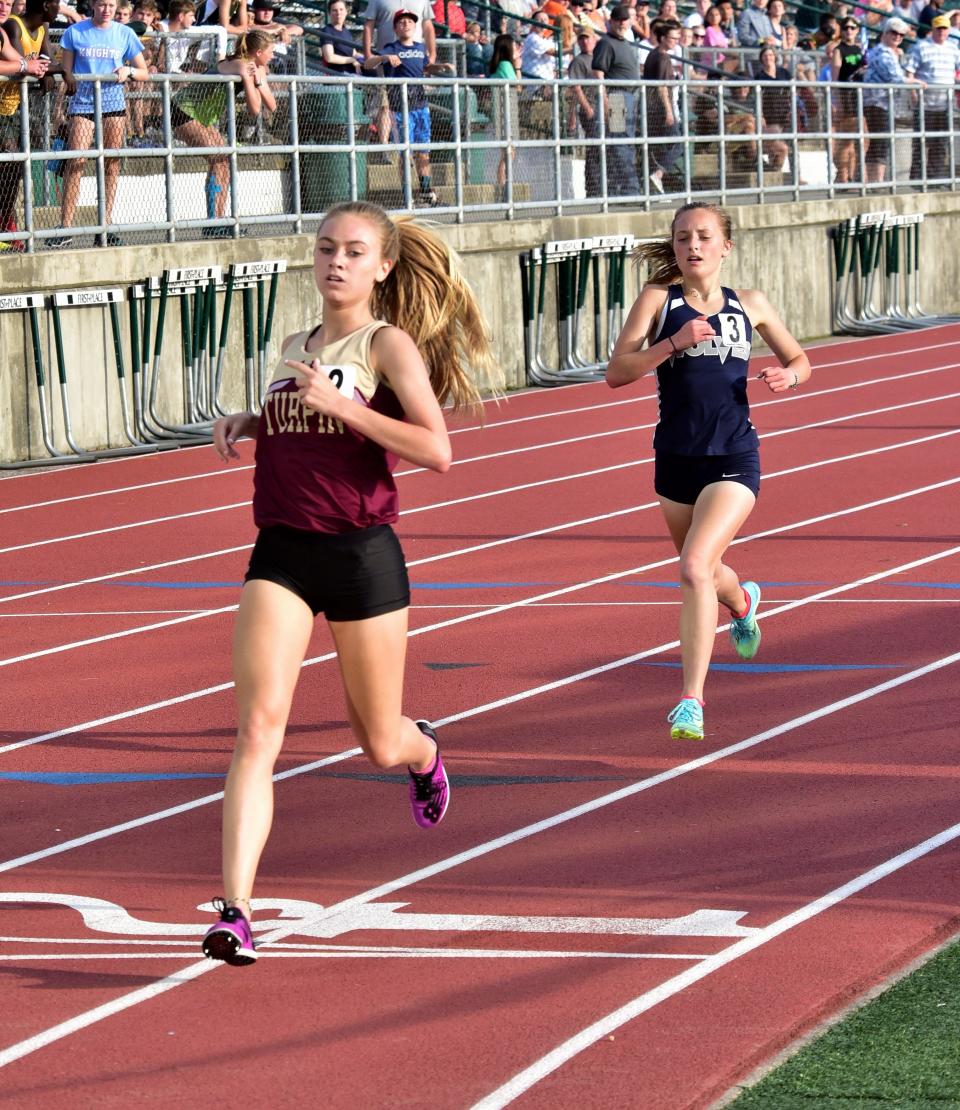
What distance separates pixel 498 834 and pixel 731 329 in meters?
2.39

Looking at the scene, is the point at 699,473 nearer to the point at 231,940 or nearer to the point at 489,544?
the point at 231,940

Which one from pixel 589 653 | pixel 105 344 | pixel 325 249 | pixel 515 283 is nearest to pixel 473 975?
pixel 325 249

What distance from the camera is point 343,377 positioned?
550 centimetres

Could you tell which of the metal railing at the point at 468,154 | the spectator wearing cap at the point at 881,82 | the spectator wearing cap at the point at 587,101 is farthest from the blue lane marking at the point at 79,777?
the spectator wearing cap at the point at 881,82

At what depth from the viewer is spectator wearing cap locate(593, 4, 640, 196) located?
2461cm

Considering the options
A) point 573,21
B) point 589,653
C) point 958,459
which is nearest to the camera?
point 589,653

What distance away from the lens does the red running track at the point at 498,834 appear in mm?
4660

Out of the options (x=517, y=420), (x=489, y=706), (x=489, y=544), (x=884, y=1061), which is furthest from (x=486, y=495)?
(x=884, y=1061)

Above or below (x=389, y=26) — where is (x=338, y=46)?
below

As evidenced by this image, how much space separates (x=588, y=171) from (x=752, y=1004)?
2043 cm

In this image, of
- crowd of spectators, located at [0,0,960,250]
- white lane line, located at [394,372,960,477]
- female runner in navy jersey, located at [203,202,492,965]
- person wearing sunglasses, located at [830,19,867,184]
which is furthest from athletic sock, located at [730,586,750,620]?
person wearing sunglasses, located at [830,19,867,184]

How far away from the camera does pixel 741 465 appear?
7941 millimetres

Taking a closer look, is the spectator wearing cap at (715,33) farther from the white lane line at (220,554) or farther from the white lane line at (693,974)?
the white lane line at (693,974)

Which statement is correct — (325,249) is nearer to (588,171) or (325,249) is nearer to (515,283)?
(515,283)
